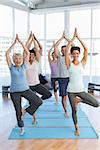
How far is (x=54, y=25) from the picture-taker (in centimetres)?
1145

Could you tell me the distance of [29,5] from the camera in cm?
1002

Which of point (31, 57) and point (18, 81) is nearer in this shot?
point (18, 81)

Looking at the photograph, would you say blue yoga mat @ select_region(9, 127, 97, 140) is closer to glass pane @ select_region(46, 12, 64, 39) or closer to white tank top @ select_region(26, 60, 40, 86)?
white tank top @ select_region(26, 60, 40, 86)

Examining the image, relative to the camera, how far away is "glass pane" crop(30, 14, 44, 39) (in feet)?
37.3

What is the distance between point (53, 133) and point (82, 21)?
7.07 metres

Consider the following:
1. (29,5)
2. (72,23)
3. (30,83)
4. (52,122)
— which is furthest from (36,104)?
(72,23)

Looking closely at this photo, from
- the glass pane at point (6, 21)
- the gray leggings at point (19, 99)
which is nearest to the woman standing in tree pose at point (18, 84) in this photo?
the gray leggings at point (19, 99)

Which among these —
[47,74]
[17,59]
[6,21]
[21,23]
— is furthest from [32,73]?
[47,74]

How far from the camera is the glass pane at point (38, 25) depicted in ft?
37.3

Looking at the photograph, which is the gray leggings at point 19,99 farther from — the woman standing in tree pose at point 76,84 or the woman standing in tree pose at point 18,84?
the woman standing in tree pose at point 76,84

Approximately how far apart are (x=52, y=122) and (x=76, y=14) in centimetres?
664

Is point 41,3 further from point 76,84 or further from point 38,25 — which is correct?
point 76,84

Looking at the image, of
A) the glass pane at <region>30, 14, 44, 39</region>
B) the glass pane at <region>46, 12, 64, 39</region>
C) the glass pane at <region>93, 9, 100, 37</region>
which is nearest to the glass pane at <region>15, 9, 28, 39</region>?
the glass pane at <region>30, 14, 44, 39</region>

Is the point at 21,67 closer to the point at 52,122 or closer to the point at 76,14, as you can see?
the point at 52,122
